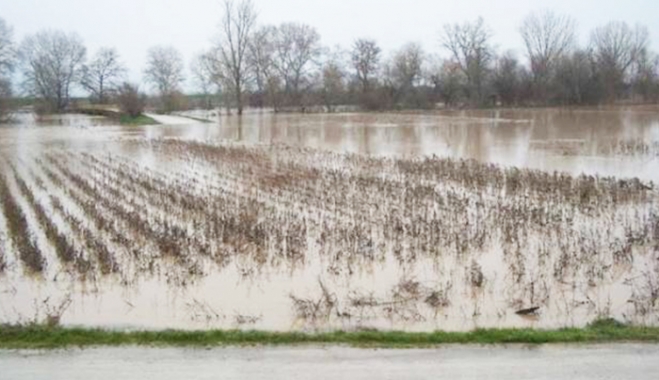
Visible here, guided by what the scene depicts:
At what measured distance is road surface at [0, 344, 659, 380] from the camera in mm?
5527

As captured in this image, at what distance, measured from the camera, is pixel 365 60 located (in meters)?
87.4

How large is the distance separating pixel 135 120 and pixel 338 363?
54717mm

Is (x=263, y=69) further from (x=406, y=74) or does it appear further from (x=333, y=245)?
(x=333, y=245)

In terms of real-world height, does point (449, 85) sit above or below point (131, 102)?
above

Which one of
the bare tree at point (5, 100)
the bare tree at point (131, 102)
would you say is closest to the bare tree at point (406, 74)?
the bare tree at point (131, 102)

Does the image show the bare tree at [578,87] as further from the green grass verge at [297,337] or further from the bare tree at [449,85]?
the green grass verge at [297,337]

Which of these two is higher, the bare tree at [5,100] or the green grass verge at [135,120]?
the bare tree at [5,100]

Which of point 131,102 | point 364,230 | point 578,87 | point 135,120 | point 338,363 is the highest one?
point 578,87

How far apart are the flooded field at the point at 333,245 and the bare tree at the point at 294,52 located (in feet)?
216

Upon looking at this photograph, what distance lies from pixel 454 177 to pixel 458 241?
760 centimetres

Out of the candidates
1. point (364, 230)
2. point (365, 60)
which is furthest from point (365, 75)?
point (364, 230)

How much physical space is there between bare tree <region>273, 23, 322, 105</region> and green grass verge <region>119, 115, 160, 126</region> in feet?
95.5

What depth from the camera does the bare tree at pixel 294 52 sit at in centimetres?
8656

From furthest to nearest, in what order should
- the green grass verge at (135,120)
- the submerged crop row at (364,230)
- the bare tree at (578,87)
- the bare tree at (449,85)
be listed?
the bare tree at (449,85) → the bare tree at (578,87) → the green grass verge at (135,120) → the submerged crop row at (364,230)
